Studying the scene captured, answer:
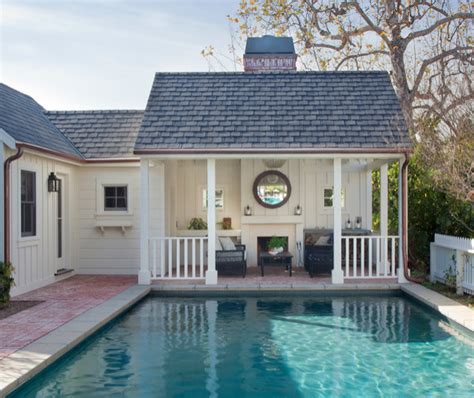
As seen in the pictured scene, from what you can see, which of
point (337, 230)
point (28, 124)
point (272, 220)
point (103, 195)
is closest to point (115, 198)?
point (103, 195)

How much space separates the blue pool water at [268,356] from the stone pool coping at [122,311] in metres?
0.16

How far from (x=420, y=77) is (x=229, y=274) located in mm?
8951

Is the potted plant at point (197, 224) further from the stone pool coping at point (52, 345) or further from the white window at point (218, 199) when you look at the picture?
the stone pool coping at point (52, 345)

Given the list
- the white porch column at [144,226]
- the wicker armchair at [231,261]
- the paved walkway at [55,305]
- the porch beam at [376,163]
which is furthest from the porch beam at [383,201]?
the paved walkway at [55,305]

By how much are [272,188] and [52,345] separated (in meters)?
7.82

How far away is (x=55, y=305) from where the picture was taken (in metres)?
8.02

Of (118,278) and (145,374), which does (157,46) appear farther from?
(145,374)

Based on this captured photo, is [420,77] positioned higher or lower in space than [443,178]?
higher

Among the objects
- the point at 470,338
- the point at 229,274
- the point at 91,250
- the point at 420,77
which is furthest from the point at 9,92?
the point at 420,77

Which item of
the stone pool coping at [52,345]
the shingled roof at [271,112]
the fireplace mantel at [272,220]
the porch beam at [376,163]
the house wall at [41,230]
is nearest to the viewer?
the stone pool coping at [52,345]

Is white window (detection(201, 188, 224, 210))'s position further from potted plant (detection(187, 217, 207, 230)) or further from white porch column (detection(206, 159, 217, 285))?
white porch column (detection(206, 159, 217, 285))

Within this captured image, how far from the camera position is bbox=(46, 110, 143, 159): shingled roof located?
11859 millimetres

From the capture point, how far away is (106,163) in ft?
38.1

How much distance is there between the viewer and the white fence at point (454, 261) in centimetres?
849
